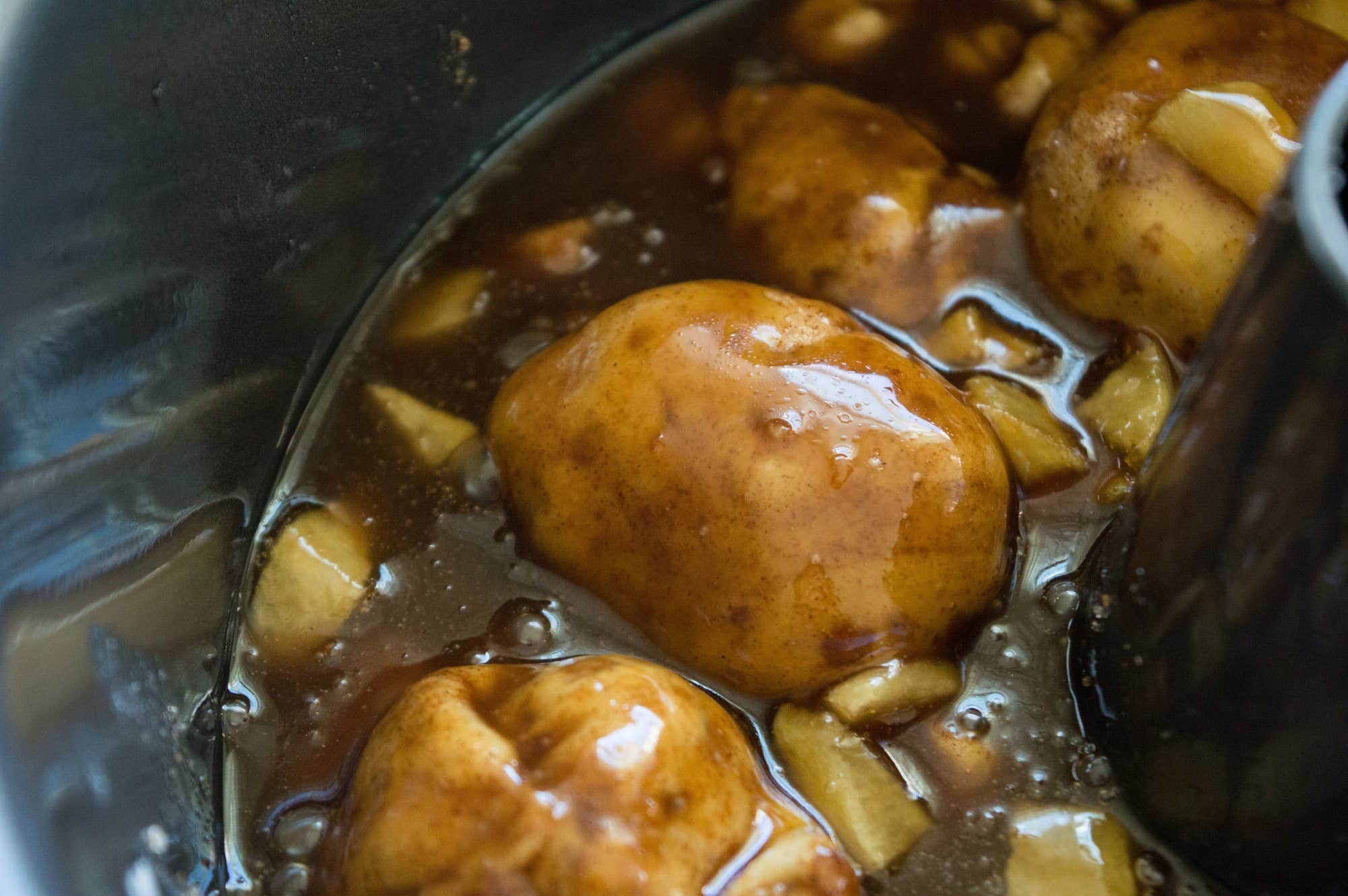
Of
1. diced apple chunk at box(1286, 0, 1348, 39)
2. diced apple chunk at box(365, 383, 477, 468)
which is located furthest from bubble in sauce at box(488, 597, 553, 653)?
diced apple chunk at box(1286, 0, 1348, 39)

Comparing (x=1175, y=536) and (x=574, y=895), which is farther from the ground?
(x=1175, y=536)

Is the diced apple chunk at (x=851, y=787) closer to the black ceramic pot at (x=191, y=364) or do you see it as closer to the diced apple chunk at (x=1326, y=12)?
the black ceramic pot at (x=191, y=364)

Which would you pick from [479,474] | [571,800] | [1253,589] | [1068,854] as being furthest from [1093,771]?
[479,474]

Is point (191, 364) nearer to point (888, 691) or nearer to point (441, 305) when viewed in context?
point (441, 305)

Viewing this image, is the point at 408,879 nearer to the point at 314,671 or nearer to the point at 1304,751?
the point at 314,671

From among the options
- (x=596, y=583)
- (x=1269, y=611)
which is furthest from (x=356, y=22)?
(x=1269, y=611)

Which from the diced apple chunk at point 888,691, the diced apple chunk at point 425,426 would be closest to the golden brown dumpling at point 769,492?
the diced apple chunk at point 888,691
